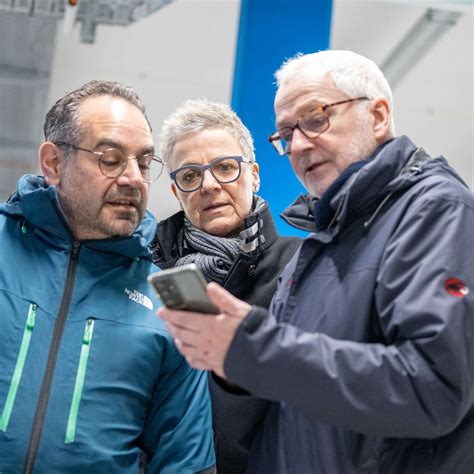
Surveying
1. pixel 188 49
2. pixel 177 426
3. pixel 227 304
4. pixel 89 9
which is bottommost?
pixel 177 426

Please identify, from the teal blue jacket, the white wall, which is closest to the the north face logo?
the teal blue jacket

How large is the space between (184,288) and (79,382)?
0.59 m

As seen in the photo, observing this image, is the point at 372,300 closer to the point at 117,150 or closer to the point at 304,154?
the point at 304,154

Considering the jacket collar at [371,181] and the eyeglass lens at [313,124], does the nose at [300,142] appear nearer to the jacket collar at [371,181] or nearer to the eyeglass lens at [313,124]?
the eyeglass lens at [313,124]

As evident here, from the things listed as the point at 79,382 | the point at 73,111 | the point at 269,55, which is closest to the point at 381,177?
the point at 79,382

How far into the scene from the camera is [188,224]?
7.96ft

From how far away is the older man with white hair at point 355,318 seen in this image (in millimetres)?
1255

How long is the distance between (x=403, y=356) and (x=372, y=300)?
16cm

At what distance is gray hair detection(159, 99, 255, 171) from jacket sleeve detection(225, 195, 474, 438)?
1.23 meters

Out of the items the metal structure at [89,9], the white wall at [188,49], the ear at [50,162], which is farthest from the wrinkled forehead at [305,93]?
the white wall at [188,49]

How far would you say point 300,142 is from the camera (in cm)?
170

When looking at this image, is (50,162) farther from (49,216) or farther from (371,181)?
(371,181)

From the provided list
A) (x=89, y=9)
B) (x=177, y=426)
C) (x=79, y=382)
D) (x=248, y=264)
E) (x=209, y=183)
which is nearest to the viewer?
(x=79, y=382)

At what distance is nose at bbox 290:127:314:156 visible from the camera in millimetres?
1691
